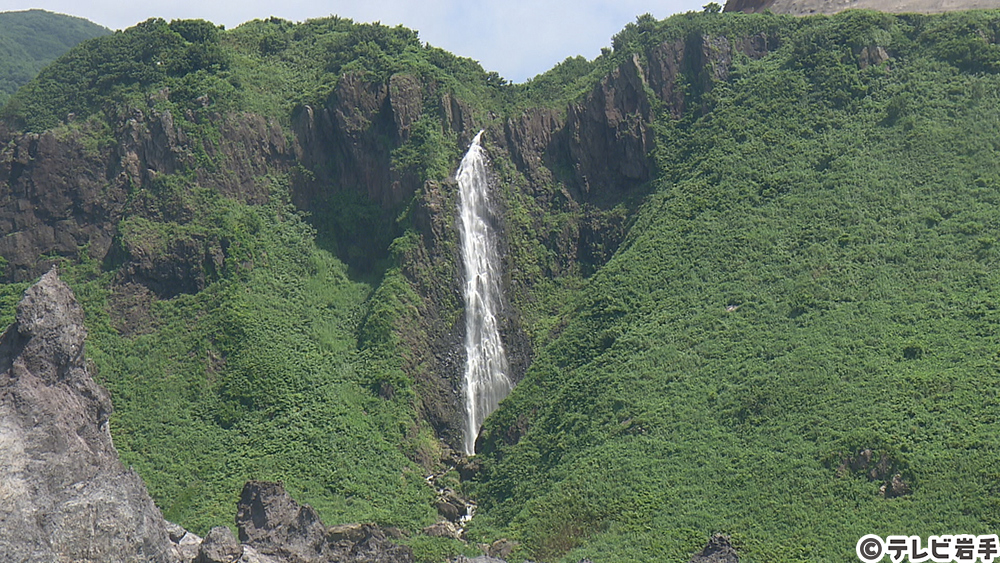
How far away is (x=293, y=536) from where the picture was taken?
32062 millimetres

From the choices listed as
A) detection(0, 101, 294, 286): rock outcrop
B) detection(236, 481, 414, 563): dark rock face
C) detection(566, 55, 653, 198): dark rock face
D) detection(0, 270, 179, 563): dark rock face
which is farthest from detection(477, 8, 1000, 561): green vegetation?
detection(0, 101, 294, 286): rock outcrop

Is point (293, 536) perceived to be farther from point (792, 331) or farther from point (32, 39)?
point (32, 39)

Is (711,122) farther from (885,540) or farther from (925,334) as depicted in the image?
(885,540)

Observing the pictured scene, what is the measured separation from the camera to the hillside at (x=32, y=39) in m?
99.6

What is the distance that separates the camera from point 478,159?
58.8 meters

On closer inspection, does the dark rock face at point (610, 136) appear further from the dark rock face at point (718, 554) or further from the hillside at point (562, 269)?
the dark rock face at point (718, 554)

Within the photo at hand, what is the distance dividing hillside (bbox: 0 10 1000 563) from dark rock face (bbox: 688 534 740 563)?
625cm

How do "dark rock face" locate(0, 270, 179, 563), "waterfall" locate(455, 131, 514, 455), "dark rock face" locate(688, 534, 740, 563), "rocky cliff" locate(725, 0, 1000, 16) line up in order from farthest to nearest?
"rocky cliff" locate(725, 0, 1000, 16) < "waterfall" locate(455, 131, 514, 455) < "dark rock face" locate(688, 534, 740, 563) < "dark rock face" locate(0, 270, 179, 563)

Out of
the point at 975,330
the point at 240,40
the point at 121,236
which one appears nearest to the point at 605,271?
the point at 975,330

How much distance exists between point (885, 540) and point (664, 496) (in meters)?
8.22

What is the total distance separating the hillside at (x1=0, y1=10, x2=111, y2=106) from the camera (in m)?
99.6

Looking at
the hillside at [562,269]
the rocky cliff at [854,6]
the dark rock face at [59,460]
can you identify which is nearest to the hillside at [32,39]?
the hillside at [562,269]

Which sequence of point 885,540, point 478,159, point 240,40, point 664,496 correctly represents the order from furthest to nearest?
1. point 240,40
2. point 478,159
3. point 664,496
4. point 885,540

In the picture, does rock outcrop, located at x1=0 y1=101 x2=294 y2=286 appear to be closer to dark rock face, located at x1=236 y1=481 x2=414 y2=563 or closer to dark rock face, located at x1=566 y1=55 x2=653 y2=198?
dark rock face, located at x1=566 y1=55 x2=653 y2=198
